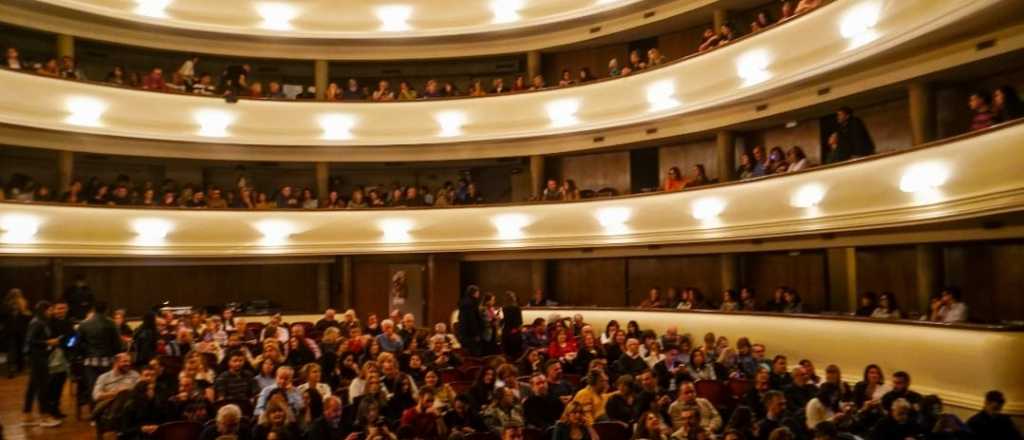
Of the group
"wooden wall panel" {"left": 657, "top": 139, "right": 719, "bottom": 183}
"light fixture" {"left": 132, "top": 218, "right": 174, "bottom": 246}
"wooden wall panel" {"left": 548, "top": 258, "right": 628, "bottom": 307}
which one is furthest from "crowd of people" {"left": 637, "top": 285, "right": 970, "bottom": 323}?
"light fixture" {"left": 132, "top": 218, "right": 174, "bottom": 246}

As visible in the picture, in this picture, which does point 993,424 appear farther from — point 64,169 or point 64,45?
point 64,45

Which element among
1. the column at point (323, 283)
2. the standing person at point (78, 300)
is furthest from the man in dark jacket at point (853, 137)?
the standing person at point (78, 300)

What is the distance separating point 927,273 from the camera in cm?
1327

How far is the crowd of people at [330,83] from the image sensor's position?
17609mm

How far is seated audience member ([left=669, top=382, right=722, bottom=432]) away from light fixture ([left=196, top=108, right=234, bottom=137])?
47.1 feet

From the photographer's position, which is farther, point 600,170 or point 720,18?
point 600,170

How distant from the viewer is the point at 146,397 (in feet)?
28.1

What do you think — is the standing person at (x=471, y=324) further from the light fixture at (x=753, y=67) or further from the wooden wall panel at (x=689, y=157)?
the wooden wall panel at (x=689, y=157)

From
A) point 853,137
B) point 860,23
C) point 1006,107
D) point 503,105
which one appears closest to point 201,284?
point 503,105

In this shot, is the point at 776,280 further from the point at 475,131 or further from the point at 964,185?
the point at 475,131

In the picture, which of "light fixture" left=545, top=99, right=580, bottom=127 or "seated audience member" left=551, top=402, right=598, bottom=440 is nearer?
"seated audience member" left=551, top=402, right=598, bottom=440

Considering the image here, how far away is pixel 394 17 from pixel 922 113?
13.4m

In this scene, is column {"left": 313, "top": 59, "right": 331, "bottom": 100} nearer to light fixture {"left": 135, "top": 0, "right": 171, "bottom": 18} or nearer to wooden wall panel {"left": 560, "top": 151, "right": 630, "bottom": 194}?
A: light fixture {"left": 135, "top": 0, "right": 171, "bottom": 18}

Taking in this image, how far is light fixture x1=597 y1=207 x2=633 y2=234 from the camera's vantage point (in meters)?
18.1
